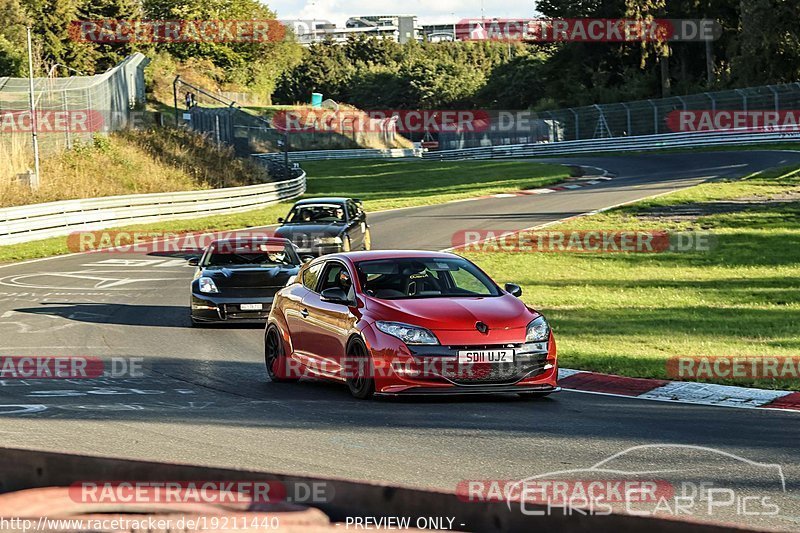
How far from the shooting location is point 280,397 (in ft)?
39.5

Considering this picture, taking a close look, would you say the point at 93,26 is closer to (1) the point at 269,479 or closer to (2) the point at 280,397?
(2) the point at 280,397

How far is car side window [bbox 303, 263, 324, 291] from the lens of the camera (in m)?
13.5

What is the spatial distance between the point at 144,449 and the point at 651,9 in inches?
3482
